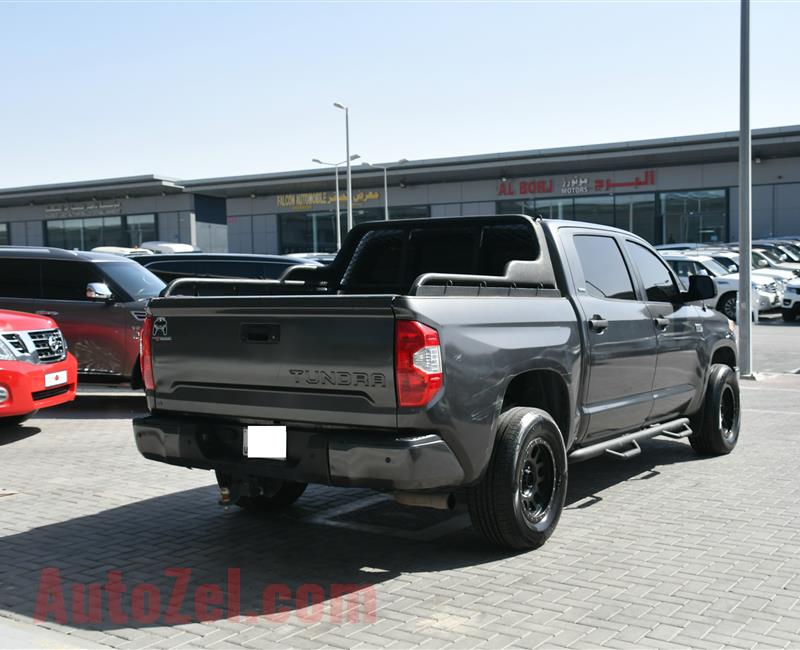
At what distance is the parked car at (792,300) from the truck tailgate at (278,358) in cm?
2192

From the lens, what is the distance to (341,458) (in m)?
4.66

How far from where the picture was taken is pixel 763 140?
4369 centimetres

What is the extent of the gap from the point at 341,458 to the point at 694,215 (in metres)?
47.0

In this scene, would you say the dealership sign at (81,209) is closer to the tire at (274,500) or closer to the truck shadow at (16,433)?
the truck shadow at (16,433)

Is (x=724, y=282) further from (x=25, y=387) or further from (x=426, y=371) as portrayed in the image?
(x=426, y=371)

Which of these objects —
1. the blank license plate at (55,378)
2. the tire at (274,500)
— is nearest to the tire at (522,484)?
the tire at (274,500)

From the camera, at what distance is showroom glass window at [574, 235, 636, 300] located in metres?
6.43

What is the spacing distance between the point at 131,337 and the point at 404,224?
5514mm

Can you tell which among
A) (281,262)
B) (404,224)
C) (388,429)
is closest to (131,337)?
(281,262)

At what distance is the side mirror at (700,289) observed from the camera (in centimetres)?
765

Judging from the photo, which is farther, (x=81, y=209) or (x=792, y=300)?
(x=81, y=209)

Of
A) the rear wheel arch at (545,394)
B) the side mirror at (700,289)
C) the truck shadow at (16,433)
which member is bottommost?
the truck shadow at (16,433)

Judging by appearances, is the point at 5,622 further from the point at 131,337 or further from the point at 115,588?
the point at 131,337
